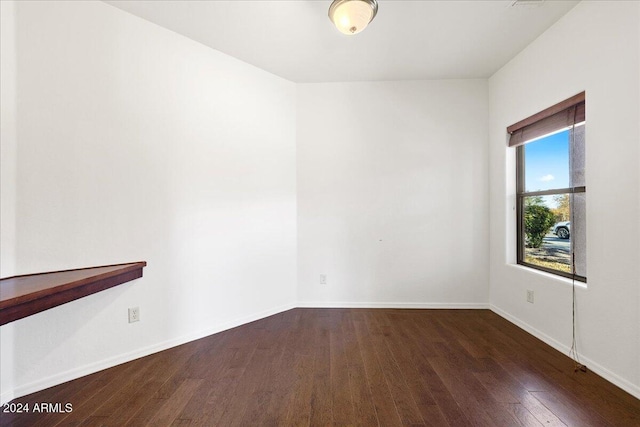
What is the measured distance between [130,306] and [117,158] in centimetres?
117

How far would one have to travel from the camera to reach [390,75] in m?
3.21

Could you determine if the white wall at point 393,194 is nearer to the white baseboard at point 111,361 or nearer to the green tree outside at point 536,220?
the green tree outside at point 536,220

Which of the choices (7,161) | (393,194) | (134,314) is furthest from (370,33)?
(134,314)

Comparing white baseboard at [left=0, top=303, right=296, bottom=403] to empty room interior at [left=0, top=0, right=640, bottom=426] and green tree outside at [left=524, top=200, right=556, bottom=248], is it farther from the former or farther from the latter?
green tree outside at [left=524, top=200, right=556, bottom=248]

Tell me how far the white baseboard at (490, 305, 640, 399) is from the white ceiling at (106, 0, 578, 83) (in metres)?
2.67

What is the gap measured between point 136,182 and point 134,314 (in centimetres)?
106

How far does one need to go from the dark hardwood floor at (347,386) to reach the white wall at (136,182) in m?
0.31

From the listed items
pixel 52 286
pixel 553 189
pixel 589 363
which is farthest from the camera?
pixel 553 189

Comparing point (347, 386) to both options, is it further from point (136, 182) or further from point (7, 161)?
point (7, 161)

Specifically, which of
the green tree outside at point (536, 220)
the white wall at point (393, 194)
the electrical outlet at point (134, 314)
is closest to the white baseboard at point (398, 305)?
the white wall at point (393, 194)

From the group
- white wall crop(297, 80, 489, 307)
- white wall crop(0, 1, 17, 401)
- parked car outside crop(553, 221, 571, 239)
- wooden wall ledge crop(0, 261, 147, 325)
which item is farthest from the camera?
white wall crop(297, 80, 489, 307)

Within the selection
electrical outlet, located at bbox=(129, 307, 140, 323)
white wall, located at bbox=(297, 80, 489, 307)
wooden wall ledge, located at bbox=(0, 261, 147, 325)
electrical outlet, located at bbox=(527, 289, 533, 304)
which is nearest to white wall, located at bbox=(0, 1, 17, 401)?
wooden wall ledge, located at bbox=(0, 261, 147, 325)

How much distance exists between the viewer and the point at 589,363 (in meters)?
2.03

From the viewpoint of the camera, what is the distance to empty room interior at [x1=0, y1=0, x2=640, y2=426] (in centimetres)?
175
